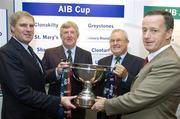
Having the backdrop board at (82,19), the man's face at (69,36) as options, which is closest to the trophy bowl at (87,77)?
the man's face at (69,36)

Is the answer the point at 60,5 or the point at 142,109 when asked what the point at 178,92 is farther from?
the point at 60,5

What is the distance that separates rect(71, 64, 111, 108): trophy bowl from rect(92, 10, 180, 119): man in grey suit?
36 cm

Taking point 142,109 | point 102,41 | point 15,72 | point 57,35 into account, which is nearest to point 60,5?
point 57,35

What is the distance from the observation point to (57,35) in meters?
3.42

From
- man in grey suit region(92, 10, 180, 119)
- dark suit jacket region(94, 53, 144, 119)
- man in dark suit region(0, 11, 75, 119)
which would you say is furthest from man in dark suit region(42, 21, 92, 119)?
man in grey suit region(92, 10, 180, 119)

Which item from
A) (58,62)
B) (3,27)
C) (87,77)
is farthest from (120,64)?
(3,27)

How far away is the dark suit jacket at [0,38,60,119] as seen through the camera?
83.6 inches

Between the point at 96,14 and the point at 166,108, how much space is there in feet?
6.16

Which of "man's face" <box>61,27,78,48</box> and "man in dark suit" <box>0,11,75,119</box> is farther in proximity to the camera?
"man's face" <box>61,27,78,48</box>

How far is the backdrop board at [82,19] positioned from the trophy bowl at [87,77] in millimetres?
1111

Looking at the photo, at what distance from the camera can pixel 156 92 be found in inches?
68.7

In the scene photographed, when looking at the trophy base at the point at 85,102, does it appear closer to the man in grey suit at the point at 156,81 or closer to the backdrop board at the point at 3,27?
the man in grey suit at the point at 156,81

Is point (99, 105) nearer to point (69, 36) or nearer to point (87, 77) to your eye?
point (87, 77)

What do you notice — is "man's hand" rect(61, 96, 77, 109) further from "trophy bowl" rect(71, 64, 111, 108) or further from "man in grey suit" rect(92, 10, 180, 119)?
"man in grey suit" rect(92, 10, 180, 119)
